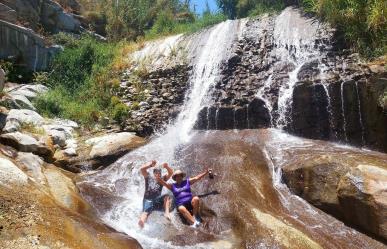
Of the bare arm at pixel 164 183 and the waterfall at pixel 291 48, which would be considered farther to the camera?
the waterfall at pixel 291 48

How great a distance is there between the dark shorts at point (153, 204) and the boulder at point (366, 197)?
10.6 ft

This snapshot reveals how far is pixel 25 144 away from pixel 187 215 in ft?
14.0

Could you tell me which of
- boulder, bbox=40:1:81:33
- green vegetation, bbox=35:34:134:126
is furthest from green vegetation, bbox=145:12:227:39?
boulder, bbox=40:1:81:33

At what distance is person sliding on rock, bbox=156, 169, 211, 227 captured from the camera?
707cm

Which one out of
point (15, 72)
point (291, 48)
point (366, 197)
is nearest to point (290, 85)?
point (291, 48)

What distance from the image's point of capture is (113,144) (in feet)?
35.6

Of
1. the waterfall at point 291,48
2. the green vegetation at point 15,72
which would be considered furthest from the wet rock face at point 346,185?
the green vegetation at point 15,72

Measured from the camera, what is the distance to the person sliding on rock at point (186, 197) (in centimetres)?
707

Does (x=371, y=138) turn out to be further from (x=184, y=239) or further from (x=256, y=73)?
(x=184, y=239)

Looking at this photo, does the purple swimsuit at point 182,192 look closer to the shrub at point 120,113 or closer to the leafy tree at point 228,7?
the shrub at point 120,113

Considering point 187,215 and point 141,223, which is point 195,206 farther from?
point 141,223

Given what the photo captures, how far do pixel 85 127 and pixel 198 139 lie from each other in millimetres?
3839

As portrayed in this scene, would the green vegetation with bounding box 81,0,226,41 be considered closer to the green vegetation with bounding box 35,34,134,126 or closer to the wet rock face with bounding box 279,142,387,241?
the green vegetation with bounding box 35,34,134,126

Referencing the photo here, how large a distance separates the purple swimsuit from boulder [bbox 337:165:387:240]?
2680 millimetres
